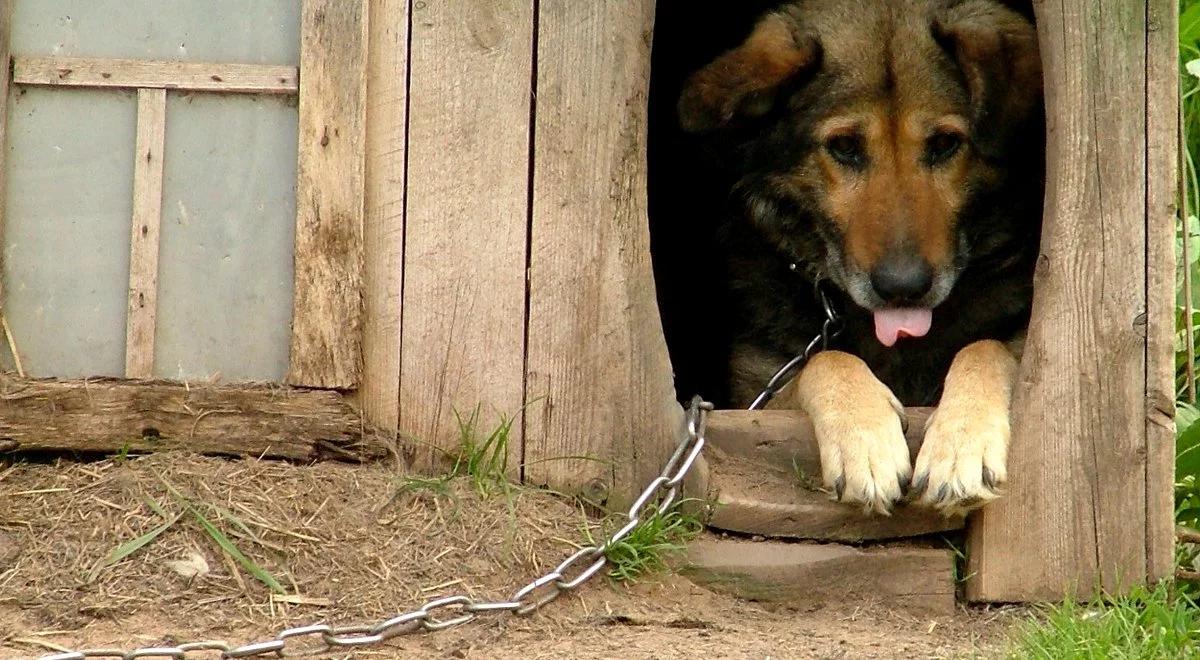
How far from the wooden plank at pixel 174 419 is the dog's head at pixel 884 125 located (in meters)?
1.44

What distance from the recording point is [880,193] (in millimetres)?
3688

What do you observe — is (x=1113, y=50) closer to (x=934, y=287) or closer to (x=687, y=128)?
(x=934, y=287)

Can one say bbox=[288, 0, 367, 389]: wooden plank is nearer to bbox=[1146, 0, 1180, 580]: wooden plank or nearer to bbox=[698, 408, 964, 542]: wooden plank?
bbox=[698, 408, 964, 542]: wooden plank

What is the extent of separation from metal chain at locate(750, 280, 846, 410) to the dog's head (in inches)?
3.8

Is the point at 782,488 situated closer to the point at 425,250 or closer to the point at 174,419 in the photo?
the point at 425,250

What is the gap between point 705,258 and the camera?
4922 millimetres

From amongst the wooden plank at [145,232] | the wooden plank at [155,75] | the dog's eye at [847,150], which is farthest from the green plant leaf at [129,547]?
the dog's eye at [847,150]

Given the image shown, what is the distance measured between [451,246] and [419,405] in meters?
0.38

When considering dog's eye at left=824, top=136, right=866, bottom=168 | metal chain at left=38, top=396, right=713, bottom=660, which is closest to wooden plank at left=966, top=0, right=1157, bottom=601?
dog's eye at left=824, top=136, right=866, bottom=168

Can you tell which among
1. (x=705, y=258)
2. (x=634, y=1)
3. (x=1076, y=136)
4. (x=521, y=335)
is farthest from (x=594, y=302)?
(x=705, y=258)

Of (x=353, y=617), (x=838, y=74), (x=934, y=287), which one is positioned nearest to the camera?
(x=353, y=617)

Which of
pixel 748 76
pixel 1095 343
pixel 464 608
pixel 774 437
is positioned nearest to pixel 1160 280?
pixel 1095 343

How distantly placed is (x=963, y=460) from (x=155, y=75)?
6.71 feet

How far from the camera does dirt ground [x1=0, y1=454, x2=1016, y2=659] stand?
9.16 feet
